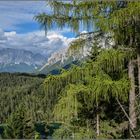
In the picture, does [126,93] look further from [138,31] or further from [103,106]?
[103,106]

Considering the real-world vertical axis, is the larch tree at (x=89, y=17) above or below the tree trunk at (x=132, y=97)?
above

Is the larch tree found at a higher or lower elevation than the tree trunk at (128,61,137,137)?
higher

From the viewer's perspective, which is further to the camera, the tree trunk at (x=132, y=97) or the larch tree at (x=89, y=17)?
the tree trunk at (x=132, y=97)

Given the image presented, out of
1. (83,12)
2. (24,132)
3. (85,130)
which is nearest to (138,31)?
(83,12)

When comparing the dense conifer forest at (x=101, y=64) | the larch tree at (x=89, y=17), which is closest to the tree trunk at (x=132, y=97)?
the dense conifer forest at (x=101, y=64)

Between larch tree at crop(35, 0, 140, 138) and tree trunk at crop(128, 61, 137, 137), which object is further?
tree trunk at crop(128, 61, 137, 137)

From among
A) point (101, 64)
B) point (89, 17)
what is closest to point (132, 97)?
point (101, 64)

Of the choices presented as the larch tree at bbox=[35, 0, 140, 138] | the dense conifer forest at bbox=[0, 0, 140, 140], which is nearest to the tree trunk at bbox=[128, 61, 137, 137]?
the dense conifer forest at bbox=[0, 0, 140, 140]

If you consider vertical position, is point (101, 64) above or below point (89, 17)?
below

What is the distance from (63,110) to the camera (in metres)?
12.1

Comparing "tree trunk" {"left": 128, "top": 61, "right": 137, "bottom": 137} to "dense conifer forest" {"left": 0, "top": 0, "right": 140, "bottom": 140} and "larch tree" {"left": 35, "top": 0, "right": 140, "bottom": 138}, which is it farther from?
"larch tree" {"left": 35, "top": 0, "right": 140, "bottom": 138}

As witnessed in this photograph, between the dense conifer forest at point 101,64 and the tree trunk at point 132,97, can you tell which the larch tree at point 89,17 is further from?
the tree trunk at point 132,97

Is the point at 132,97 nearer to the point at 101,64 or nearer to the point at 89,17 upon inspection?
the point at 101,64

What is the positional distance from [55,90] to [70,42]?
1437 millimetres
